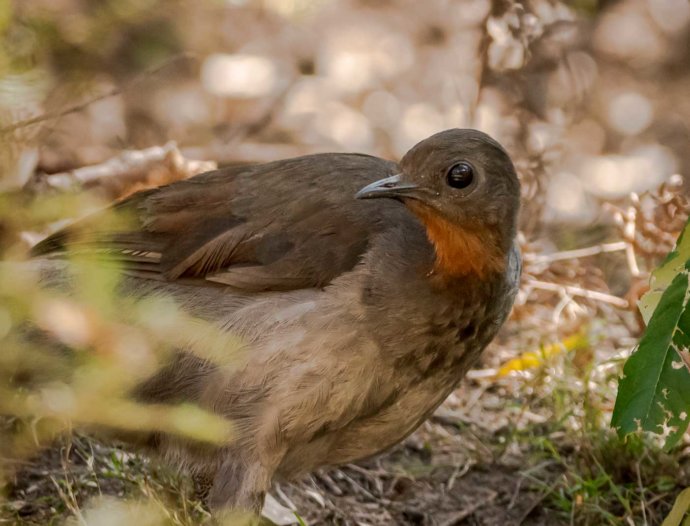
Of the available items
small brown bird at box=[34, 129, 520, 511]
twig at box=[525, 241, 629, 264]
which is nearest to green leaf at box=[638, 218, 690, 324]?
small brown bird at box=[34, 129, 520, 511]

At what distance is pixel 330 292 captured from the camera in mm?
3854

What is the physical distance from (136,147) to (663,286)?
4.15 m

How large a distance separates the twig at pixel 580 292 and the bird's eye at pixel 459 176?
196 centimetres

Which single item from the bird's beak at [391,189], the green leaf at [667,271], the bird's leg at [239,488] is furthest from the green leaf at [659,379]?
the bird's leg at [239,488]

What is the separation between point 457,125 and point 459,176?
377cm

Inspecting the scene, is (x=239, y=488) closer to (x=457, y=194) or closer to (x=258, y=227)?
(x=258, y=227)

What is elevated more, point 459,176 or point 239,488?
point 459,176

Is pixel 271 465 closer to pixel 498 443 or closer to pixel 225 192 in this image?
pixel 225 192

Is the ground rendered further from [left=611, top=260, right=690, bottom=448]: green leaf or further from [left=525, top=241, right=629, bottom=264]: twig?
[left=611, top=260, right=690, bottom=448]: green leaf

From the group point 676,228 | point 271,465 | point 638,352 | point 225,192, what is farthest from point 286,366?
point 676,228

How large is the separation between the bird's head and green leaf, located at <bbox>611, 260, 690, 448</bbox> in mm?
773

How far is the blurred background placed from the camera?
274cm

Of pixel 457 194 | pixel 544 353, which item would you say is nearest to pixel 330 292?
pixel 457 194

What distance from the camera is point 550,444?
15.8 feet
